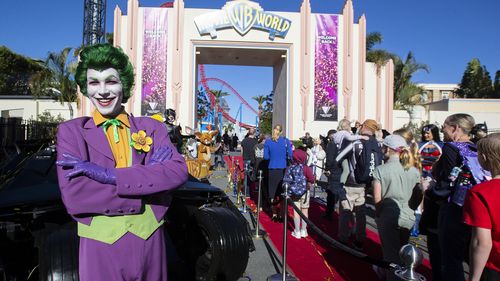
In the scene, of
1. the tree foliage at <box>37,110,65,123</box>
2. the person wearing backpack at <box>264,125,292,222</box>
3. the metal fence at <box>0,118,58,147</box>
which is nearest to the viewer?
the person wearing backpack at <box>264,125,292,222</box>

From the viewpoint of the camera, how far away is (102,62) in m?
1.77

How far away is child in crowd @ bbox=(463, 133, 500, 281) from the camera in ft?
6.67

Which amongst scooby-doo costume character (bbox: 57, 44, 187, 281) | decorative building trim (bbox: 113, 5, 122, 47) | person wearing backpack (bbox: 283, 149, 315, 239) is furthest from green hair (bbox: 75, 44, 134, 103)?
decorative building trim (bbox: 113, 5, 122, 47)

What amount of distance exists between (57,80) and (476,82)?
51.3 metres

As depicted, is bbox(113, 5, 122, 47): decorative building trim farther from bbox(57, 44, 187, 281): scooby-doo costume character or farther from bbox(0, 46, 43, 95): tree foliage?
bbox(57, 44, 187, 281): scooby-doo costume character

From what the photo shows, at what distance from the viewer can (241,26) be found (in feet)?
78.5

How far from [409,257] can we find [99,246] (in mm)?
1601

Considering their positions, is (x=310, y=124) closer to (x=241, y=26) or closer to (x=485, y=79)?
(x=241, y=26)

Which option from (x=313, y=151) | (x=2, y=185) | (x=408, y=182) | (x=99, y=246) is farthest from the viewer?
(x=313, y=151)

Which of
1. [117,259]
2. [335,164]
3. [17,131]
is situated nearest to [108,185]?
[117,259]

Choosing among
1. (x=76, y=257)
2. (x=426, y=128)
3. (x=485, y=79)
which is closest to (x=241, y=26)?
(x=426, y=128)

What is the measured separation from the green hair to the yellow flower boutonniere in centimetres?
29

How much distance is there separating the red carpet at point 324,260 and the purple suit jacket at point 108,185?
10.7 feet

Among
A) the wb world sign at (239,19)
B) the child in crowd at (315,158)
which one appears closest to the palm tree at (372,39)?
the wb world sign at (239,19)
